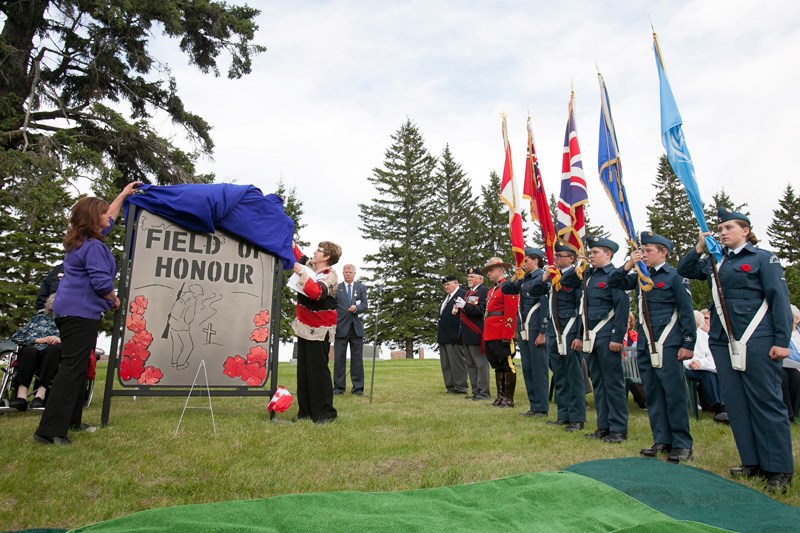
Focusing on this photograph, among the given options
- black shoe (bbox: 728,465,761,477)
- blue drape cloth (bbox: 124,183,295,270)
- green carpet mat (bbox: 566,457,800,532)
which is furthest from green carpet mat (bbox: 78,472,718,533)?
blue drape cloth (bbox: 124,183,295,270)

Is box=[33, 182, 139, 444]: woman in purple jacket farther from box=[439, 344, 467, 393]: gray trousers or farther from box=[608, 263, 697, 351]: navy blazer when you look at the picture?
box=[439, 344, 467, 393]: gray trousers

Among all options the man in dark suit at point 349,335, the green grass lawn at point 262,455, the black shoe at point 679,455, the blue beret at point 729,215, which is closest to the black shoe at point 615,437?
the green grass lawn at point 262,455

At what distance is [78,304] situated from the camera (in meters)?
4.65

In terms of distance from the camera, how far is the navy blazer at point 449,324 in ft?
32.8

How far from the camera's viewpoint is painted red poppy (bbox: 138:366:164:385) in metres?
5.70

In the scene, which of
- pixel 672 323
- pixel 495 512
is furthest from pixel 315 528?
pixel 672 323

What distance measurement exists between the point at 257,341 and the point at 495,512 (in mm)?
4011

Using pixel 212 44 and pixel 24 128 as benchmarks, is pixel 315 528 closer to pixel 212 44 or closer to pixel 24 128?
pixel 24 128

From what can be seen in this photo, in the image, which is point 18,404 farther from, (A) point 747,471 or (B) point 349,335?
(A) point 747,471

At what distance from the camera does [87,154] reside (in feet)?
41.4

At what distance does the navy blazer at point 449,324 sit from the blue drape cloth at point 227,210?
14.6 ft

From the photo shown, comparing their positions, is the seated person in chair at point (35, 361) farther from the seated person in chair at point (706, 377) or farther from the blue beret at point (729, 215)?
the seated person in chair at point (706, 377)

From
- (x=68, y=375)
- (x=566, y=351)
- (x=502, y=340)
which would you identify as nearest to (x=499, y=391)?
(x=502, y=340)

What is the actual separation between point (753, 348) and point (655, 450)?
140 centimetres
